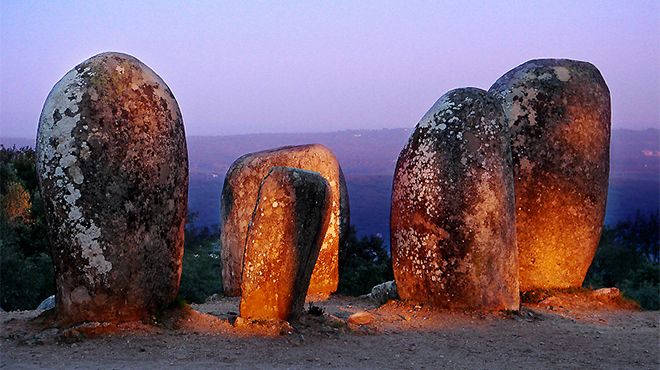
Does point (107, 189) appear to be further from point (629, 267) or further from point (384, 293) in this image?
point (629, 267)

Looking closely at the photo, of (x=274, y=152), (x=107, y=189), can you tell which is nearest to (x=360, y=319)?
(x=107, y=189)

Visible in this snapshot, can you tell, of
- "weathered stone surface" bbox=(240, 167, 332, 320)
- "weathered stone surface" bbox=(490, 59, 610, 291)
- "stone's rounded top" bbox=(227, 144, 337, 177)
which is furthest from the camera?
"stone's rounded top" bbox=(227, 144, 337, 177)

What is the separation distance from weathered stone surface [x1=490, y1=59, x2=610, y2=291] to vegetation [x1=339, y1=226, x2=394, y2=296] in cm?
436

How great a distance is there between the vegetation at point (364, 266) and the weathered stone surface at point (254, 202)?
1.18m

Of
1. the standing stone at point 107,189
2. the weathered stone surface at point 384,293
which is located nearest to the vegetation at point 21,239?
the weathered stone surface at point 384,293

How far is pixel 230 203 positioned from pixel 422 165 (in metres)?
4.73

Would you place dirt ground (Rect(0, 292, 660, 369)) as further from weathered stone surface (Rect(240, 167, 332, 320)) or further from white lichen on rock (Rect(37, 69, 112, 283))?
white lichen on rock (Rect(37, 69, 112, 283))

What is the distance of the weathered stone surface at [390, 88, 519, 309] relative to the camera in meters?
11.7

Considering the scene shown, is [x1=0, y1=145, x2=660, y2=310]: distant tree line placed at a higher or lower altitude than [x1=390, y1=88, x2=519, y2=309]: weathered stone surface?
lower

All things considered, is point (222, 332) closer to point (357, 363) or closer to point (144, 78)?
point (357, 363)

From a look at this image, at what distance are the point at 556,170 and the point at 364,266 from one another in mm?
6539

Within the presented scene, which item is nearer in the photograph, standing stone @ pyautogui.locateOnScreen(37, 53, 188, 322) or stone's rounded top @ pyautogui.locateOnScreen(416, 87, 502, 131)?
standing stone @ pyautogui.locateOnScreen(37, 53, 188, 322)

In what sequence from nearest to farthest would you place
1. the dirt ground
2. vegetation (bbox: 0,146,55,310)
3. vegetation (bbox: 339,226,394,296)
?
the dirt ground < vegetation (bbox: 0,146,55,310) < vegetation (bbox: 339,226,394,296)

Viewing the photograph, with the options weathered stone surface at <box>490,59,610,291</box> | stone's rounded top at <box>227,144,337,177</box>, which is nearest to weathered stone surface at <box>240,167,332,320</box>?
weathered stone surface at <box>490,59,610,291</box>
